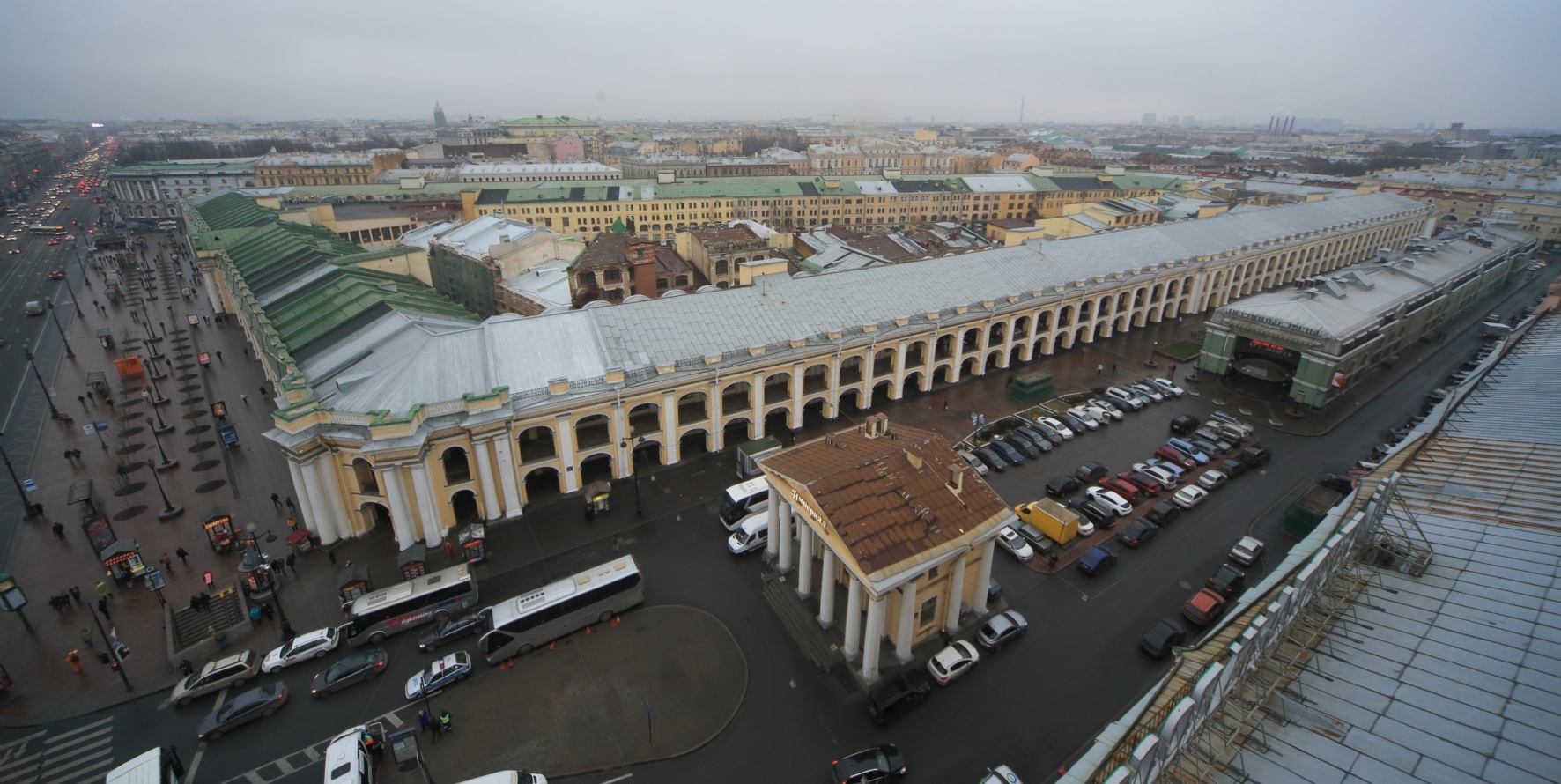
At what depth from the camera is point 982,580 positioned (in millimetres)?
30156

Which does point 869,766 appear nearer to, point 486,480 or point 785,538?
point 785,538

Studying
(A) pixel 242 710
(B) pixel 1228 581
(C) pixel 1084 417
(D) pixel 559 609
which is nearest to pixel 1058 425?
(C) pixel 1084 417

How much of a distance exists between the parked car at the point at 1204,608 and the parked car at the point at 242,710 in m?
40.8

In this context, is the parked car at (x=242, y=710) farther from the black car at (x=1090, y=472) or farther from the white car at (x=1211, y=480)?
the white car at (x=1211, y=480)

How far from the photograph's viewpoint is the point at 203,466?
46438 millimetres

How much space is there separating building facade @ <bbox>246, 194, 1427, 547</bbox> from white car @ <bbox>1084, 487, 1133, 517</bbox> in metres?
17.7

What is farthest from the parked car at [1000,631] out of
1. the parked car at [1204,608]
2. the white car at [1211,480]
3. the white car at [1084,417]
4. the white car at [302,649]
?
the white car at [302,649]

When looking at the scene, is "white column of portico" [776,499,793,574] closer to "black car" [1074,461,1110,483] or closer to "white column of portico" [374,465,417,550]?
"white column of portico" [374,465,417,550]

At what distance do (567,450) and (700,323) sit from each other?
497 inches

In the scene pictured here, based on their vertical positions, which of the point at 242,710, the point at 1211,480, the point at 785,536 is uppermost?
the point at 785,536

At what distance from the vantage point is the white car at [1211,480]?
41562 millimetres

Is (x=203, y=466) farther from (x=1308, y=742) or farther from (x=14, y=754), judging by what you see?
(x=1308, y=742)

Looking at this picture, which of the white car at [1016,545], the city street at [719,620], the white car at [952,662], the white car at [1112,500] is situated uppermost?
the white car at [1112,500]

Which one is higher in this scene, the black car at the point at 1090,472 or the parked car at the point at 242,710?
the black car at the point at 1090,472
